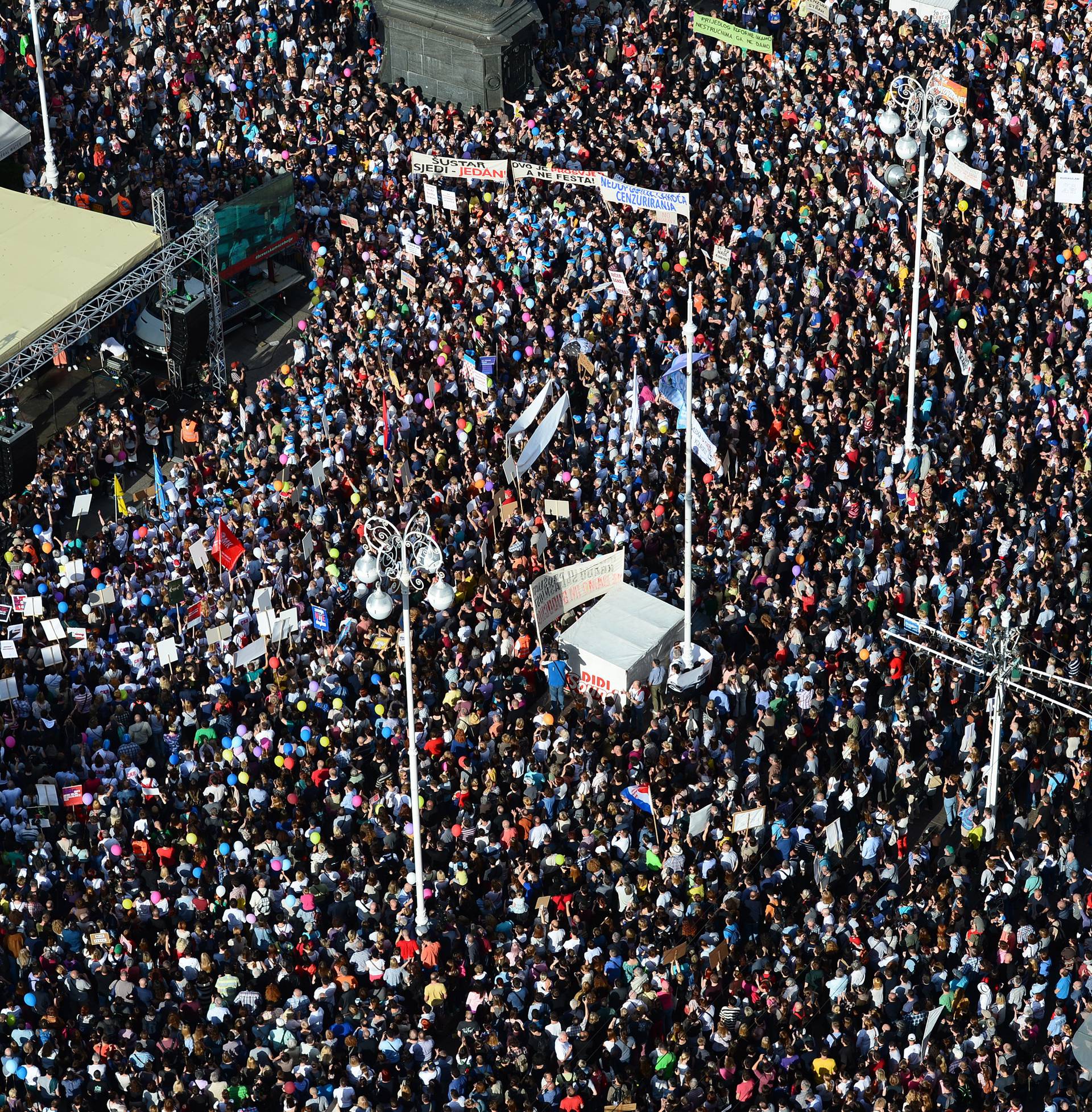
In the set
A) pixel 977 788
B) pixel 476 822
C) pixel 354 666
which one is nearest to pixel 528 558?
pixel 354 666

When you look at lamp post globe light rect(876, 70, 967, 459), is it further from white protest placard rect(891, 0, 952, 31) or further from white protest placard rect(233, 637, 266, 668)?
white protest placard rect(233, 637, 266, 668)

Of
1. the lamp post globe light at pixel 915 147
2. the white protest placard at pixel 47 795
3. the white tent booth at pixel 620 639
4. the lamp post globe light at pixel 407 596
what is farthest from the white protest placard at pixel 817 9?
the white protest placard at pixel 47 795

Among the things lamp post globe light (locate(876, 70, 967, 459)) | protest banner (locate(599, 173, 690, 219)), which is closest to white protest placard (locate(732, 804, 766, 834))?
lamp post globe light (locate(876, 70, 967, 459))

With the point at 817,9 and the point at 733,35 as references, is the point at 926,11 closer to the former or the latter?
the point at 817,9

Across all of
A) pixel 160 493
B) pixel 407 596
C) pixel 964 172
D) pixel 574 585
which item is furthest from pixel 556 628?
pixel 964 172

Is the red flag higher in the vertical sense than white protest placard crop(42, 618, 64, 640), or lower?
higher

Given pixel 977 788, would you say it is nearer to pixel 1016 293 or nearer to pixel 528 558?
pixel 528 558
